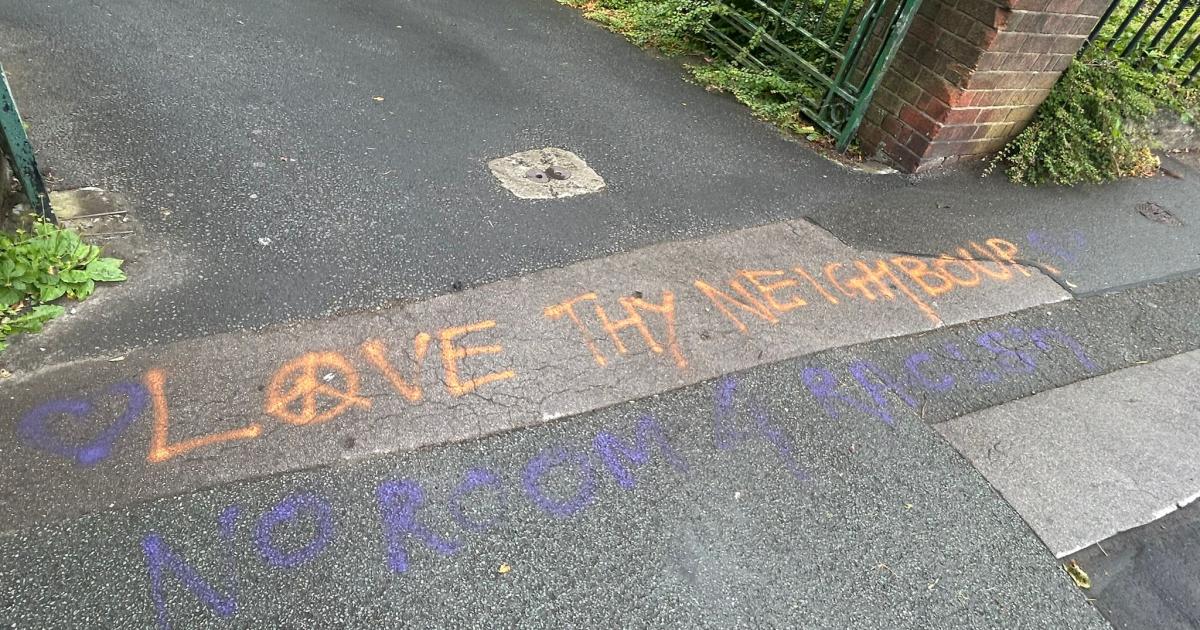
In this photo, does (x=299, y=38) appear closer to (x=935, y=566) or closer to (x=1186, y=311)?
(x=935, y=566)

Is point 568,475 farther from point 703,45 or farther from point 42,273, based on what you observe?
point 703,45

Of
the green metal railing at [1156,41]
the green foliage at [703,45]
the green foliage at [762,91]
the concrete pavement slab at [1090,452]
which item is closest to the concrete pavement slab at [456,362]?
the concrete pavement slab at [1090,452]

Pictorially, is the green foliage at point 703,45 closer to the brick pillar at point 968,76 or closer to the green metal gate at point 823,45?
the green metal gate at point 823,45

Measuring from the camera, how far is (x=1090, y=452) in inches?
115

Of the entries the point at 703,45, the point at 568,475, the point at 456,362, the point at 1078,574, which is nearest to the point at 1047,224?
the point at 1078,574

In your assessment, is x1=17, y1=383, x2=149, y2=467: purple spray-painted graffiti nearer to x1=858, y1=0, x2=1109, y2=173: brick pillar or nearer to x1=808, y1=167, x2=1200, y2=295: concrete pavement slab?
x1=808, y1=167, x2=1200, y2=295: concrete pavement slab

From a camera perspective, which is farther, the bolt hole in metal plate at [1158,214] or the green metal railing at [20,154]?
the bolt hole in metal plate at [1158,214]

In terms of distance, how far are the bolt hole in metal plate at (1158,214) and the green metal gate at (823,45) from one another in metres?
2.38

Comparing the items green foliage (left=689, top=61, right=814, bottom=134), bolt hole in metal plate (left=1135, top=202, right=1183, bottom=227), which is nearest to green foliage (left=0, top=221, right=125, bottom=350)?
green foliage (left=689, top=61, right=814, bottom=134)

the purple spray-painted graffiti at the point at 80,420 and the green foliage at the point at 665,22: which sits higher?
the green foliage at the point at 665,22

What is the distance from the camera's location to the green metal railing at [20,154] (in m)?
2.59

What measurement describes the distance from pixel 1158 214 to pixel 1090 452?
324 cm

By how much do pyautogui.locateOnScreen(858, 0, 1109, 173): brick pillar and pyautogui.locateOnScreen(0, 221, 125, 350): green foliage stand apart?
4.95 m

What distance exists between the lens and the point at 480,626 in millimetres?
1938
